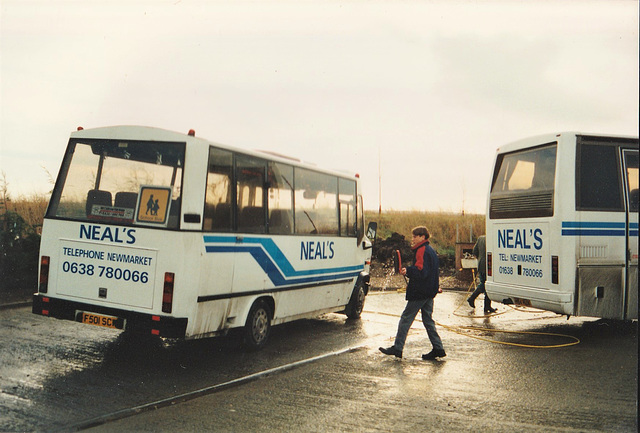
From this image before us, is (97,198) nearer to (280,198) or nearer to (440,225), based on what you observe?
(280,198)

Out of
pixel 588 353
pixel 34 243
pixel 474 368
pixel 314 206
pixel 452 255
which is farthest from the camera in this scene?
pixel 452 255

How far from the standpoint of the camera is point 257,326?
29.0ft

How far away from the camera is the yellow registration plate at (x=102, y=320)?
292 inches

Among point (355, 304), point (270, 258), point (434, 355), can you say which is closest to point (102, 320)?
point (270, 258)

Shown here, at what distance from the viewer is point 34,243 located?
44.9 ft

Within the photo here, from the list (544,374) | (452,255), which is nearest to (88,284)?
(544,374)

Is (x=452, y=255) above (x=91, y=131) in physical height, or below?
below

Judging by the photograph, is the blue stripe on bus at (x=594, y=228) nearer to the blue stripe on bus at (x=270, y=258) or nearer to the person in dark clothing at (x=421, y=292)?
the person in dark clothing at (x=421, y=292)

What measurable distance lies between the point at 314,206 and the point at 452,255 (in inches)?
569

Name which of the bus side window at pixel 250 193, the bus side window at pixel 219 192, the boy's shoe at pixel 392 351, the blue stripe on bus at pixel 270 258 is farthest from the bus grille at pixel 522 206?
the bus side window at pixel 219 192

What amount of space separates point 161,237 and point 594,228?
6.89 metres

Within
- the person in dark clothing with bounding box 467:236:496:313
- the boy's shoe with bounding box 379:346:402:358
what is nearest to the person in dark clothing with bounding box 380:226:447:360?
the boy's shoe with bounding box 379:346:402:358

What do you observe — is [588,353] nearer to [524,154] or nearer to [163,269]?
[524,154]

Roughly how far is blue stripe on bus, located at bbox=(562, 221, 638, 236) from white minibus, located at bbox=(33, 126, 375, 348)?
15.5 ft
